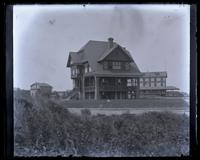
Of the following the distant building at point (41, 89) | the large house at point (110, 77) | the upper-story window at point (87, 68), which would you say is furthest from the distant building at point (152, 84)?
the distant building at point (41, 89)

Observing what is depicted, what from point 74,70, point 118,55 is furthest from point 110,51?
point 74,70

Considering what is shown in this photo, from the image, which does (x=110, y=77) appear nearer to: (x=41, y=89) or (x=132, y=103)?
(x=132, y=103)

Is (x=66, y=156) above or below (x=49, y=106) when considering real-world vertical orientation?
below

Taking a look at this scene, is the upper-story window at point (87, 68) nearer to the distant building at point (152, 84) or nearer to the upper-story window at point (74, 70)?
the upper-story window at point (74, 70)

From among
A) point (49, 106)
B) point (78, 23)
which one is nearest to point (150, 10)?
point (78, 23)

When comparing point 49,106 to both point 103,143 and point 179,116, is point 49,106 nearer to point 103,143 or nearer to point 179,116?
point 103,143

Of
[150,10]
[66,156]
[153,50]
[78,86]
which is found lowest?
[66,156]

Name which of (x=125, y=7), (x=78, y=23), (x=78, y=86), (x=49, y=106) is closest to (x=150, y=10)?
(x=125, y=7)

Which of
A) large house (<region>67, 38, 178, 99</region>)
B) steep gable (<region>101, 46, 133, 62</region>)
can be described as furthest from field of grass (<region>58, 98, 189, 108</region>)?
steep gable (<region>101, 46, 133, 62</region>)
